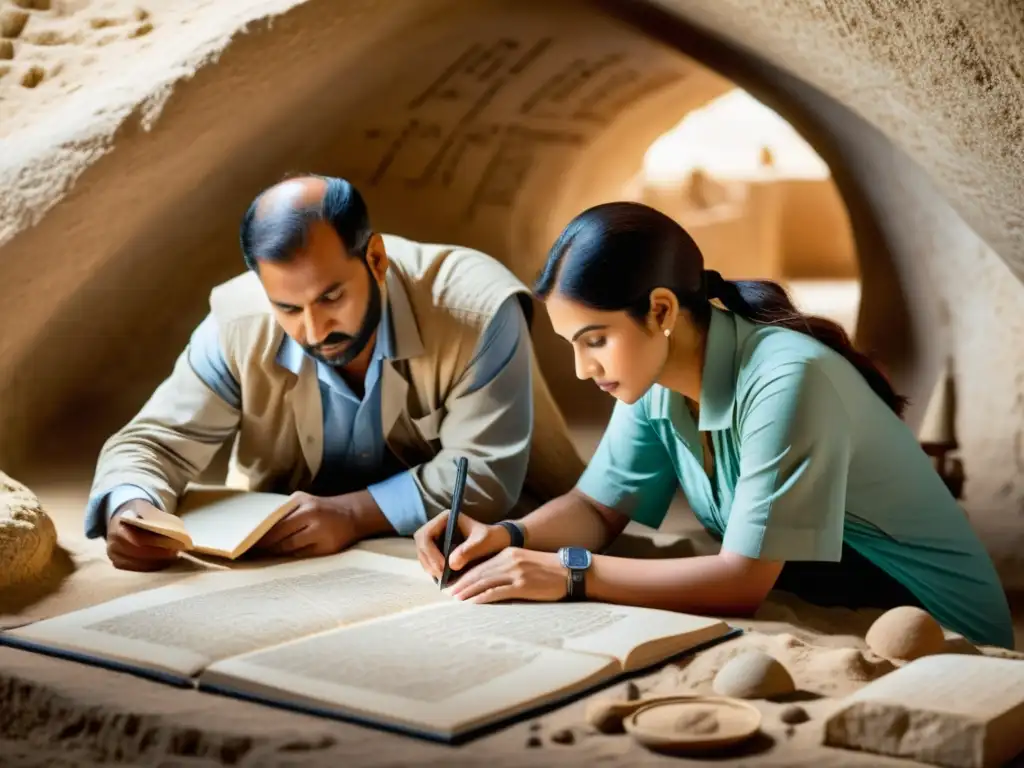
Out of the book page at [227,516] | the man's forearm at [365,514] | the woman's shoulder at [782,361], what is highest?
the woman's shoulder at [782,361]

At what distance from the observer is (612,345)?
8.04 feet

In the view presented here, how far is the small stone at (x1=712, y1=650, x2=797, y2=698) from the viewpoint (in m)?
2.05

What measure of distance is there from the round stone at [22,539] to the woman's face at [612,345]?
1277mm

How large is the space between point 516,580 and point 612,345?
1.56 ft

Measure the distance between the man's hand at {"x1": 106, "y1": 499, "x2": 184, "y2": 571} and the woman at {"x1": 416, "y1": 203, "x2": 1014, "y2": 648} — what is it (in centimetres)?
61

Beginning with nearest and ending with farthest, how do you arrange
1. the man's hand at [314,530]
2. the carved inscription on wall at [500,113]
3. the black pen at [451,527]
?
1. the black pen at [451,527]
2. the man's hand at [314,530]
3. the carved inscription on wall at [500,113]

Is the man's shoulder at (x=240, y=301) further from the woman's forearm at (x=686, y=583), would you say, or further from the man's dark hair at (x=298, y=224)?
the woman's forearm at (x=686, y=583)

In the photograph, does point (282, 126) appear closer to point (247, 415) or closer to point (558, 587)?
point (247, 415)

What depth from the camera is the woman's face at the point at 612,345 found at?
8.00 feet

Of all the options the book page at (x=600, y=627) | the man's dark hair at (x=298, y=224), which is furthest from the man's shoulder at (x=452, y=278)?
the book page at (x=600, y=627)

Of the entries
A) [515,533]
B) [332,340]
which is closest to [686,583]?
[515,533]

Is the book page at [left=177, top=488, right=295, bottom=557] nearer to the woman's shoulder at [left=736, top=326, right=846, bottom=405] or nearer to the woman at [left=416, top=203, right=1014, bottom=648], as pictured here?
the woman at [left=416, top=203, right=1014, bottom=648]

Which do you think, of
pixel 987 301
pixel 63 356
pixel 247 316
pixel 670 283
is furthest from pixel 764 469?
pixel 63 356

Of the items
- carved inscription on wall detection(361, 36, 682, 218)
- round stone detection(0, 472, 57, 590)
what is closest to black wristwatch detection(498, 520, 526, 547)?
round stone detection(0, 472, 57, 590)
